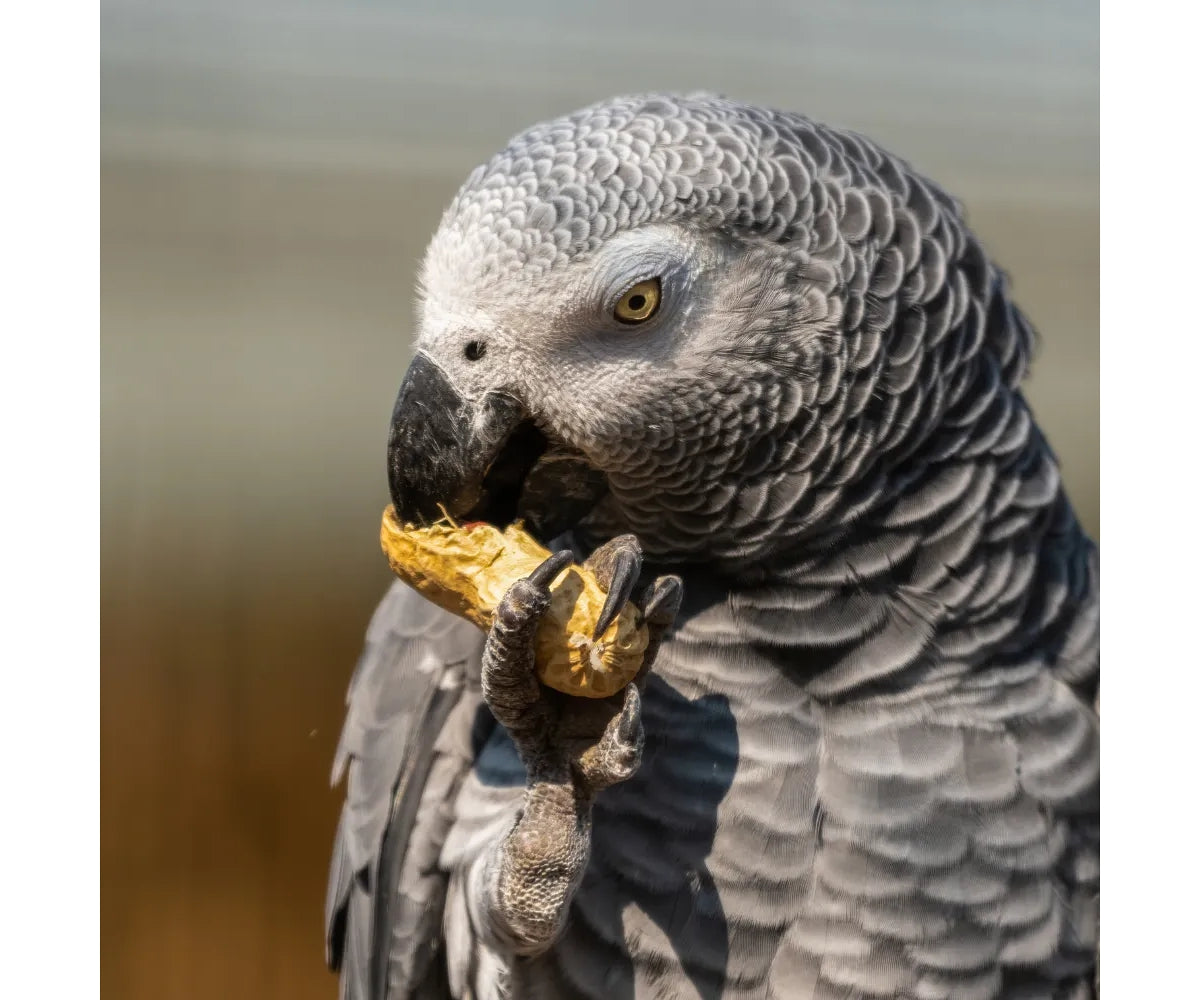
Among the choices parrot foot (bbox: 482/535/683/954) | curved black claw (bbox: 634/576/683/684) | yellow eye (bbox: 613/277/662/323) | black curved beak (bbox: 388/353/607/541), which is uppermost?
yellow eye (bbox: 613/277/662/323)

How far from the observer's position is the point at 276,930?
138 centimetres

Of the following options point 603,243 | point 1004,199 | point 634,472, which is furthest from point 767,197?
point 1004,199

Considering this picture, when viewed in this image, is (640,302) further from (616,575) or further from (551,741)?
(551,741)

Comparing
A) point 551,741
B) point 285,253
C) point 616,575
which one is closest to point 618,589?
point 616,575

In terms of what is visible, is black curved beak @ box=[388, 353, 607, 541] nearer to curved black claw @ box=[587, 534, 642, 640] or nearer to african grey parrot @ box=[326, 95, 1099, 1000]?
african grey parrot @ box=[326, 95, 1099, 1000]

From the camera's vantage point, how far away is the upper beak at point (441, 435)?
0.89m

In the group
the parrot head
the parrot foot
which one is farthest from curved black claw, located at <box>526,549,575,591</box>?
the parrot head

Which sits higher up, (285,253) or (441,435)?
(285,253)

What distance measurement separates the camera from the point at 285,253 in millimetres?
1281

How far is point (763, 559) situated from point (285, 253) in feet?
2.22

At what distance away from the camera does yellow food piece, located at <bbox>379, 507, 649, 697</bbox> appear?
837mm

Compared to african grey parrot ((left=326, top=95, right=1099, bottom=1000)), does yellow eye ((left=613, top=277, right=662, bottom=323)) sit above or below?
above

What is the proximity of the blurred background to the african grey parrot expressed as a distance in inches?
8.5

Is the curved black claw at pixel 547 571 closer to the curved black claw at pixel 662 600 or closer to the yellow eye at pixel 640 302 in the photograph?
the curved black claw at pixel 662 600
